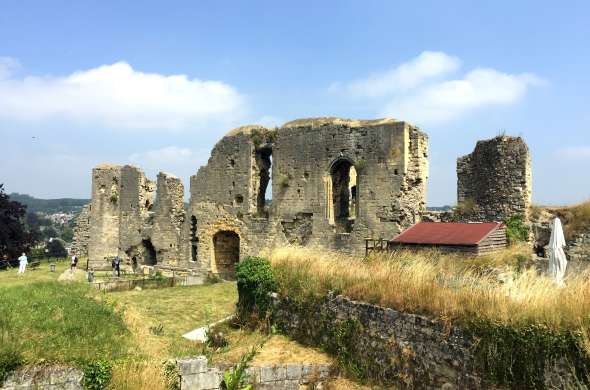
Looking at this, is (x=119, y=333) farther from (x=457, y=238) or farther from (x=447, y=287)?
(x=457, y=238)

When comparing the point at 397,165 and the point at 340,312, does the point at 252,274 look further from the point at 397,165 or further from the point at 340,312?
the point at 397,165

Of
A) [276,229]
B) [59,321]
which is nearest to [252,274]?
[59,321]

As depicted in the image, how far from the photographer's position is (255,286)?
42.8 feet

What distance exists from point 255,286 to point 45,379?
6188mm

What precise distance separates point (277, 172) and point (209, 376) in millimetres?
14909

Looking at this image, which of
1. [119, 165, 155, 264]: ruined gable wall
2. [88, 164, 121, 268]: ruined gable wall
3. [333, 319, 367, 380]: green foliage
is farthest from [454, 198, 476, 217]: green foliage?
[88, 164, 121, 268]: ruined gable wall

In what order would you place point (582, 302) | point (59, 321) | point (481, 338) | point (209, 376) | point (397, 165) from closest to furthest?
point (582, 302) → point (481, 338) → point (209, 376) → point (59, 321) → point (397, 165)

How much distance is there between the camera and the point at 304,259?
12883 mm

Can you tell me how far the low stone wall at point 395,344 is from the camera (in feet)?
25.3

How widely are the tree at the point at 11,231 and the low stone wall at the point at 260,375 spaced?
26094 millimetres

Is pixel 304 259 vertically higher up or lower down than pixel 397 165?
lower down

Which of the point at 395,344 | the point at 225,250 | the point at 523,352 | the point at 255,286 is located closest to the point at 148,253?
the point at 225,250

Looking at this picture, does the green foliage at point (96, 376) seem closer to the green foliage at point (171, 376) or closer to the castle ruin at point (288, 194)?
the green foliage at point (171, 376)

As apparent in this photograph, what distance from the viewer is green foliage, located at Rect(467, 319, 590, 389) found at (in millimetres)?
6324
